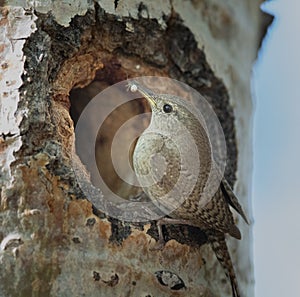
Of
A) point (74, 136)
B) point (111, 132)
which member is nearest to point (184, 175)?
point (74, 136)

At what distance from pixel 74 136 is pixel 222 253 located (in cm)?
80

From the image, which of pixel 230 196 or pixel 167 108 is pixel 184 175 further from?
pixel 167 108

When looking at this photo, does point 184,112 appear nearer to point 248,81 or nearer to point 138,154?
point 138,154

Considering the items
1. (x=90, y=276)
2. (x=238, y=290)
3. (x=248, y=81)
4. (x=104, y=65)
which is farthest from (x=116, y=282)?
(x=248, y=81)

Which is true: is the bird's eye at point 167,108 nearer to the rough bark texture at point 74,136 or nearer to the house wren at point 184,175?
the house wren at point 184,175

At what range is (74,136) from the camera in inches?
105

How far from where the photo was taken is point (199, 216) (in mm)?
2666

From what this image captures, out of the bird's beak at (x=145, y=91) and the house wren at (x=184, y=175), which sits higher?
the bird's beak at (x=145, y=91)

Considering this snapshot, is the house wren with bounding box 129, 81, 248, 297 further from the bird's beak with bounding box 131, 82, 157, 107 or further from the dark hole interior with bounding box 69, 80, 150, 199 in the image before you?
the dark hole interior with bounding box 69, 80, 150, 199

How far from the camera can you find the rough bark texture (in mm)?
2236

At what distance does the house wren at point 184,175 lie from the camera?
2.68 metres

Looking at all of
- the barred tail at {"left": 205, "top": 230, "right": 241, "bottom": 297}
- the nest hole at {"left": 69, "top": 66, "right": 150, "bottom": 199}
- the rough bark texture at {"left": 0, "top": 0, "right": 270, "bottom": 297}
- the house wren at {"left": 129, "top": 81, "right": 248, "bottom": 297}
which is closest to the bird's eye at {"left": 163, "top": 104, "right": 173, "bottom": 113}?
the house wren at {"left": 129, "top": 81, "right": 248, "bottom": 297}

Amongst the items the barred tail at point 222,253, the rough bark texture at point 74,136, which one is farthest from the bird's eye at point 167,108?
the barred tail at point 222,253

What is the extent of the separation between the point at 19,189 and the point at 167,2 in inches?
46.1
